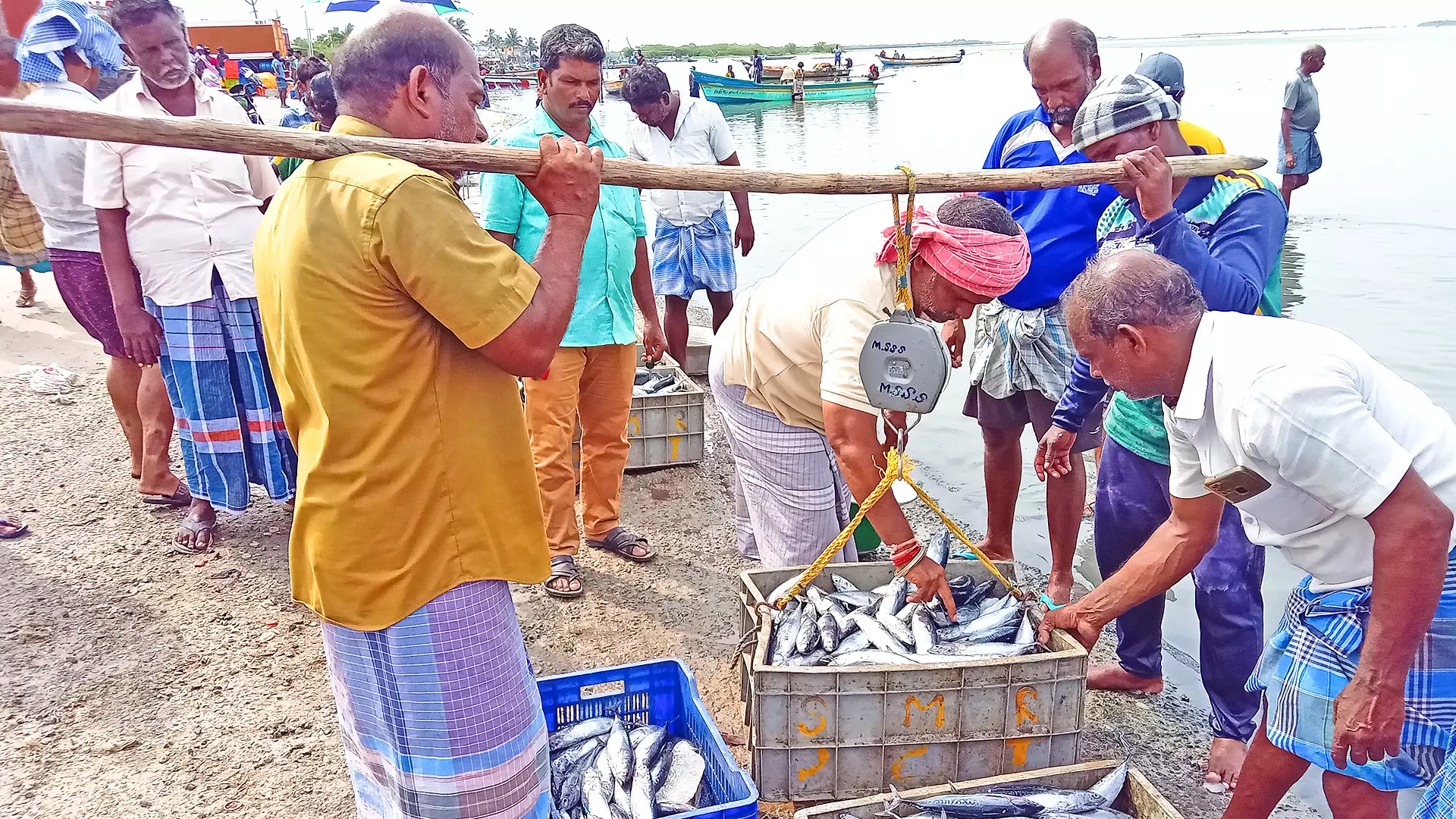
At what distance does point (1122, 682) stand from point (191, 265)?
4.57 meters

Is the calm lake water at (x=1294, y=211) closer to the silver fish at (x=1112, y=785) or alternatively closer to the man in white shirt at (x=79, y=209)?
the silver fish at (x=1112, y=785)

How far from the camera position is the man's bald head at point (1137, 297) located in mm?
2260

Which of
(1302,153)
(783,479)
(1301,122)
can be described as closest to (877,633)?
(783,479)

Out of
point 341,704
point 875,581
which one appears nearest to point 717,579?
point 875,581

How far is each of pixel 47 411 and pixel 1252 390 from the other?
8125 millimetres

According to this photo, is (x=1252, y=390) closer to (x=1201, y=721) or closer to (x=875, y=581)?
(x=875, y=581)

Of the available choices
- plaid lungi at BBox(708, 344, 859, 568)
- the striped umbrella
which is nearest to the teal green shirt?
plaid lungi at BBox(708, 344, 859, 568)

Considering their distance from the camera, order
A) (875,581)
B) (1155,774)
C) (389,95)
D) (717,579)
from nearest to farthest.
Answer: (389,95)
(1155,774)
(875,581)
(717,579)

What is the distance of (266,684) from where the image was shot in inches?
151

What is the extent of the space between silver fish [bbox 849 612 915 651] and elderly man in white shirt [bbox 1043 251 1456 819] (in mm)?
1062

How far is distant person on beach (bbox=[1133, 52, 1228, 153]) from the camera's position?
3.40 meters

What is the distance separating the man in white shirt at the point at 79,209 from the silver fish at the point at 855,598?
155 inches

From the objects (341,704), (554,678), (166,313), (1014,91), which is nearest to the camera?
(341,704)

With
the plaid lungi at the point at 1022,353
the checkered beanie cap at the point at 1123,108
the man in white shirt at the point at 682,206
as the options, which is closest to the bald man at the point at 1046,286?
the plaid lungi at the point at 1022,353
